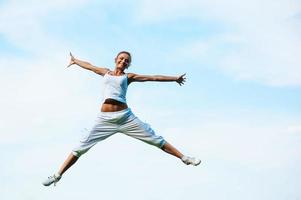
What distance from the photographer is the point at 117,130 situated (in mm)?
15344

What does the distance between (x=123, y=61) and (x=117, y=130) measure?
1753 millimetres

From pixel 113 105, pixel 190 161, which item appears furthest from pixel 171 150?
pixel 113 105

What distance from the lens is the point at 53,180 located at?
51.0ft

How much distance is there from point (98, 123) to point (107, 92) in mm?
807

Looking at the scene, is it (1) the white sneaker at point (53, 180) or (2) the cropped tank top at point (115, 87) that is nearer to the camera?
(2) the cropped tank top at point (115, 87)

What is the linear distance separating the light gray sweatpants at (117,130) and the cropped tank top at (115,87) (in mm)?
382

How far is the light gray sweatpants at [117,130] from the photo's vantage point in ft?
50.1

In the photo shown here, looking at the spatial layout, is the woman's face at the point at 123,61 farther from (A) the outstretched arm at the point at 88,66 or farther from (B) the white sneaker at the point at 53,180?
(B) the white sneaker at the point at 53,180

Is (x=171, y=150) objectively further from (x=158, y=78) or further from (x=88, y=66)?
(x=88, y=66)

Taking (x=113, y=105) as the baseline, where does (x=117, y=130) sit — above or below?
below

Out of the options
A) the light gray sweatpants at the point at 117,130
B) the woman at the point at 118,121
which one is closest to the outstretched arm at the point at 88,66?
the woman at the point at 118,121

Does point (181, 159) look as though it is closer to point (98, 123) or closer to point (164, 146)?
point (164, 146)

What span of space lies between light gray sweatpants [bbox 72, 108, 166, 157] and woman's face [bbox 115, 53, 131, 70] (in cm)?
111

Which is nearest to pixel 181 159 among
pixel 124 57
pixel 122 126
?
pixel 122 126
